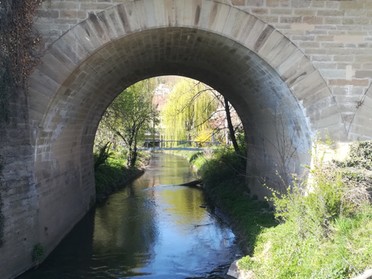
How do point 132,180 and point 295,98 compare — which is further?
point 132,180

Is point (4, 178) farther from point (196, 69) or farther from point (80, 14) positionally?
point (196, 69)

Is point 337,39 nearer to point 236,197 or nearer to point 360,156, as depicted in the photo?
point 360,156

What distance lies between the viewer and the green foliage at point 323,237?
17.8 ft

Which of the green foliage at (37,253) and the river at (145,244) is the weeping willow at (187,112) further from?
the green foliage at (37,253)

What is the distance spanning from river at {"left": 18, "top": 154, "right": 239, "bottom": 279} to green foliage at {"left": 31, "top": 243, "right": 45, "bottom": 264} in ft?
0.71

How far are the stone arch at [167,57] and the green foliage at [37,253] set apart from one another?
0.22m

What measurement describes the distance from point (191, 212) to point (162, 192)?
4117mm

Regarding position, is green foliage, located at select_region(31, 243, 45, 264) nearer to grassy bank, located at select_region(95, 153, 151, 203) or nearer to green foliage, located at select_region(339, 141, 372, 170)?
green foliage, located at select_region(339, 141, 372, 170)

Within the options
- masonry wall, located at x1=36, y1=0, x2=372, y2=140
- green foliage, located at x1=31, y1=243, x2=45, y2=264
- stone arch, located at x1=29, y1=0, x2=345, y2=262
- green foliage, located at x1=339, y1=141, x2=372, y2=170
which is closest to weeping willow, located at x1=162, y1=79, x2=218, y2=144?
stone arch, located at x1=29, y1=0, x2=345, y2=262

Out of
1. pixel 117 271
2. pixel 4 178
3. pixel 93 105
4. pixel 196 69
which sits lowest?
pixel 117 271

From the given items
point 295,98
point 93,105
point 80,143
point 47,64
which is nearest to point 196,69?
point 93,105

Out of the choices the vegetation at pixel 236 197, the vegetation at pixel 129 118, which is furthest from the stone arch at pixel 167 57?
the vegetation at pixel 129 118

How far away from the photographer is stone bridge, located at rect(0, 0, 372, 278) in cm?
738

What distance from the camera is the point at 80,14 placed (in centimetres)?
744
